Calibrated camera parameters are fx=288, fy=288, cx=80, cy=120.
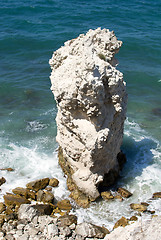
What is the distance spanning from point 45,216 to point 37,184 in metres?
2.45

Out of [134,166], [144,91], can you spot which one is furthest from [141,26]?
[134,166]

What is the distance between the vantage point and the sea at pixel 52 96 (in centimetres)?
1493

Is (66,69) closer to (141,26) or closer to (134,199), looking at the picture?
(134,199)

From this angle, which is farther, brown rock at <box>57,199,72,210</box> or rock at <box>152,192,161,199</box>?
rock at <box>152,192,161,199</box>

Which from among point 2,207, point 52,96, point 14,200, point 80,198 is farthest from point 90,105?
point 52,96

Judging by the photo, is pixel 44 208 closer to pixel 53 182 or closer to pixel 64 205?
pixel 64 205

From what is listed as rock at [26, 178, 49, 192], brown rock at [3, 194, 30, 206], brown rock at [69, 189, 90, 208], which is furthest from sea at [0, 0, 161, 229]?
brown rock at [3, 194, 30, 206]

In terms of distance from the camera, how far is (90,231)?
11.2m

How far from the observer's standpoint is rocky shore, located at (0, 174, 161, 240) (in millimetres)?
11126

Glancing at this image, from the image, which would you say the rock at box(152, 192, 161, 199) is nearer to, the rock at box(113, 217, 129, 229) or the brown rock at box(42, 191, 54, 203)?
the rock at box(113, 217, 129, 229)

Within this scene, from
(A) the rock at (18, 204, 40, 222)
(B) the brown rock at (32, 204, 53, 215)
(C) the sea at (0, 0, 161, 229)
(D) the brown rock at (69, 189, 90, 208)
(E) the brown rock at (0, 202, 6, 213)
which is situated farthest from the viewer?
(C) the sea at (0, 0, 161, 229)

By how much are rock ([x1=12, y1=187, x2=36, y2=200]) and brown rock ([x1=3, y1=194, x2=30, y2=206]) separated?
34 cm

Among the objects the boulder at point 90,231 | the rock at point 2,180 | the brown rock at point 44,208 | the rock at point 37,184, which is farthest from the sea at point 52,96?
the brown rock at point 44,208

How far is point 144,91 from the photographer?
24266 mm
